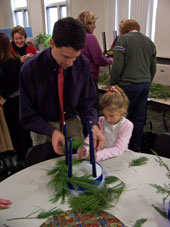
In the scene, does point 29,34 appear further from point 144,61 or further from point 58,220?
point 58,220

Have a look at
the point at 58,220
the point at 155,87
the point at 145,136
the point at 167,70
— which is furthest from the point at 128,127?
the point at 167,70

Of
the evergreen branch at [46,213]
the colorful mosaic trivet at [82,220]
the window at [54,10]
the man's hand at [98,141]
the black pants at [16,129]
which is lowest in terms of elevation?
the black pants at [16,129]

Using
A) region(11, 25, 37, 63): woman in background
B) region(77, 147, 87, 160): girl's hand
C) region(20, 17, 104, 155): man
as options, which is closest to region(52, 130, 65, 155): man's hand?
region(20, 17, 104, 155): man

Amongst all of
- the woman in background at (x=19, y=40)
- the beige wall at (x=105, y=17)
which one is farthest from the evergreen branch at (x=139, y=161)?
the beige wall at (x=105, y=17)

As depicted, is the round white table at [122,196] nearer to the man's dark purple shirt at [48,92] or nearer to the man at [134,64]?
the man's dark purple shirt at [48,92]

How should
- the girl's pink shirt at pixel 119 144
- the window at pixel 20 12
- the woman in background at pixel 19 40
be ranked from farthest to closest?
the window at pixel 20 12 → the woman in background at pixel 19 40 → the girl's pink shirt at pixel 119 144

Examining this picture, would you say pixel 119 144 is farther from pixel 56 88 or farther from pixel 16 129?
pixel 16 129

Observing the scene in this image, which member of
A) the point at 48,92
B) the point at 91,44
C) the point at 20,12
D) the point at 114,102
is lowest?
the point at 114,102

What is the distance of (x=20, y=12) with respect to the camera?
1027 centimetres

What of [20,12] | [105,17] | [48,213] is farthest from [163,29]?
[20,12]

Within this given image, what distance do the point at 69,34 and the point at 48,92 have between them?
0.48 metres

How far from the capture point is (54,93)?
148 centimetres

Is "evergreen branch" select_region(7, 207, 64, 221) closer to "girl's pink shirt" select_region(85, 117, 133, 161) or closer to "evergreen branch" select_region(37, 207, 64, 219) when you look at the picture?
"evergreen branch" select_region(37, 207, 64, 219)

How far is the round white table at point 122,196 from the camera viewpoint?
92 centimetres
